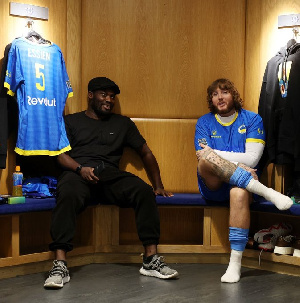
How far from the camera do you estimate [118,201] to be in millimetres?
3480

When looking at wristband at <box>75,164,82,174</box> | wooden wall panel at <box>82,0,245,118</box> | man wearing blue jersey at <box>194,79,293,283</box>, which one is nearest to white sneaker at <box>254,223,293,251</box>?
man wearing blue jersey at <box>194,79,293,283</box>

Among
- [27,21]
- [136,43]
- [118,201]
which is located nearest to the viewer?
[118,201]

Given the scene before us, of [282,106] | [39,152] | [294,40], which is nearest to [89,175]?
[39,152]

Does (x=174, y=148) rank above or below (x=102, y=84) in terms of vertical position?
below

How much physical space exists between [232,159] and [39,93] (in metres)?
1.37

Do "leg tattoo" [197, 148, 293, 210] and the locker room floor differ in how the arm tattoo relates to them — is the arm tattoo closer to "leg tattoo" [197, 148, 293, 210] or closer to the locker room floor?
"leg tattoo" [197, 148, 293, 210]

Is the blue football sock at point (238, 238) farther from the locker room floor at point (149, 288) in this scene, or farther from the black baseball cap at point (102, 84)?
the black baseball cap at point (102, 84)

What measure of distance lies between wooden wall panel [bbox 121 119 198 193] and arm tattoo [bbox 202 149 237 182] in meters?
0.73

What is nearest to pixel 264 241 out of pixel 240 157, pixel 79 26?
pixel 240 157

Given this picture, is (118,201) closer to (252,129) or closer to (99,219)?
(99,219)

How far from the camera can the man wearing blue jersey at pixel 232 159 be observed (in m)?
3.23

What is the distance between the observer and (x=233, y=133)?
3621 millimetres

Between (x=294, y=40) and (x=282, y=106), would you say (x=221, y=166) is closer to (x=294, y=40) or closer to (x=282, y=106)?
(x=282, y=106)

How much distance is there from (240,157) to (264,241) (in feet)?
1.90
